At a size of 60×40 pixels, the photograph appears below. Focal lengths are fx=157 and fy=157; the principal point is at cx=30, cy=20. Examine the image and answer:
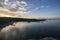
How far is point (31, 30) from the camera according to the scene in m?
2.71

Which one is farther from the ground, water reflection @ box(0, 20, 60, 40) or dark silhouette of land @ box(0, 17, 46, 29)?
dark silhouette of land @ box(0, 17, 46, 29)

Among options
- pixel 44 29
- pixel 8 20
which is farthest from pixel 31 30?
pixel 8 20

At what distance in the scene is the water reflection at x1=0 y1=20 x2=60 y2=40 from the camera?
105 inches

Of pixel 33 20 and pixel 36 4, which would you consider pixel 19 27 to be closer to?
pixel 33 20

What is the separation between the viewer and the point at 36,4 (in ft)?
8.96

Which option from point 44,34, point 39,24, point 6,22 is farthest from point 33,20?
point 6,22

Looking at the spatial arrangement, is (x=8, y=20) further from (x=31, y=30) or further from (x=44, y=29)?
(x=44, y=29)

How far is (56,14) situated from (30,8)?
0.46 meters

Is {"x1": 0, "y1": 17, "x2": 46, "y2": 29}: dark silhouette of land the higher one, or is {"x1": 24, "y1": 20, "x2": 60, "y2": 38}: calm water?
{"x1": 0, "y1": 17, "x2": 46, "y2": 29}: dark silhouette of land

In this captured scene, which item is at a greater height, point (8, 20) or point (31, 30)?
point (8, 20)

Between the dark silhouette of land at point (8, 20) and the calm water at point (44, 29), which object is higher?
the dark silhouette of land at point (8, 20)

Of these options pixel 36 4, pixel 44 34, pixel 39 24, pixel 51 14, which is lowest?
pixel 44 34

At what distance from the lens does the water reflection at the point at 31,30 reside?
267 cm

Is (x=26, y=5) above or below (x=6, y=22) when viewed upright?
above
